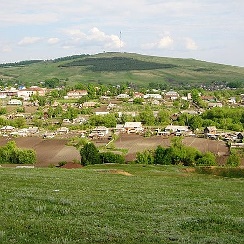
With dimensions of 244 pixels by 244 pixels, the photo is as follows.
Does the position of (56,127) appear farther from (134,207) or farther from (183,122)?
(134,207)

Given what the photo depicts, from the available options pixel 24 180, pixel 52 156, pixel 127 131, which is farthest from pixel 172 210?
pixel 127 131

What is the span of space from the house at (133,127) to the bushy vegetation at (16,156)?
56557 millimetres

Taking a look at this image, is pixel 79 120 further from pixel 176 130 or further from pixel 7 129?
pixel 176 130

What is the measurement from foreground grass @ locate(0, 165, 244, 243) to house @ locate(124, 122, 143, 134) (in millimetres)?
103545

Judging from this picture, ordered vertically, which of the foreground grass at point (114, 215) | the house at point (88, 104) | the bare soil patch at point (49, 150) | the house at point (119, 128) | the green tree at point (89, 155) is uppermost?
the foreground grass at point (114, 215)

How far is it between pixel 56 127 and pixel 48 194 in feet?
378

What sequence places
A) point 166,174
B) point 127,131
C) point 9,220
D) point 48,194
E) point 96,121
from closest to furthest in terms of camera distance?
point 9,220, point 48,194, point 166,174, point 127,131, point 96,121

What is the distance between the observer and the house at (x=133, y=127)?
129500 mm

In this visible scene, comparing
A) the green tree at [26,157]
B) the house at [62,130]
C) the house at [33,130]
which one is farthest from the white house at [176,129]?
the green tree at [26,157]

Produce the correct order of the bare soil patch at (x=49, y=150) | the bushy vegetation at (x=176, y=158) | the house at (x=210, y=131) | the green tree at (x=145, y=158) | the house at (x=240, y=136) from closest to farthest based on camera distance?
1. the bushy vegetation at (x=176, y=158)
2. the green tree at (x=145, y=158)
3. the bare soil patch at (x=49, y=150)
4. the house at (x=240, y=136)
5. the house at (x=210, y=131)

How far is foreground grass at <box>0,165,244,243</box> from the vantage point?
13285 mm

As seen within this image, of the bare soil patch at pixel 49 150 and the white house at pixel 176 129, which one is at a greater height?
the white house at pixel 176 129

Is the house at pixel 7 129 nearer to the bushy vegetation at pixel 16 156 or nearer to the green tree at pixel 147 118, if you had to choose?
the green tree at pixel 147 118

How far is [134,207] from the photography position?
61.6 feet
